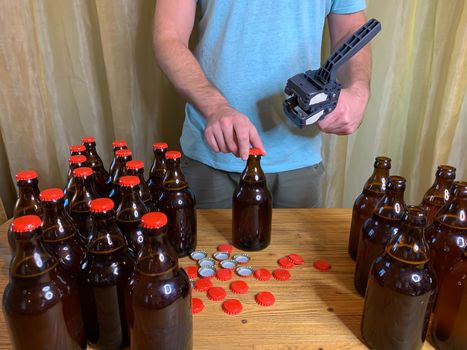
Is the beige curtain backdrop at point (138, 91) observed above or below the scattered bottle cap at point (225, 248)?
above

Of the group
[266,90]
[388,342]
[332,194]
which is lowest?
[332,194]

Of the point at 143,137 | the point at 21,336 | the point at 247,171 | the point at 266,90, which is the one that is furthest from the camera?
the point at 143,137

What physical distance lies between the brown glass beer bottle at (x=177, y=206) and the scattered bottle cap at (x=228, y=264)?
0.08 meters

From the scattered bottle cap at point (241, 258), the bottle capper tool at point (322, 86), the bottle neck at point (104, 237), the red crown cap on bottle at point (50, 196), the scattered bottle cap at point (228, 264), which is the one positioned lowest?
the scattered bottle cap at point (241, 258)

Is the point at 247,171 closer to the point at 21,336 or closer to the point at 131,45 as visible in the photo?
the point at 21,336

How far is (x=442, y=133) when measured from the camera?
3.72 ft

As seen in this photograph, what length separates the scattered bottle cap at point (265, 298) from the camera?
23.1 inches

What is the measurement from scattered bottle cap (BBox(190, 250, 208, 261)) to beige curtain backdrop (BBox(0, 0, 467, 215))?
0.61 metres

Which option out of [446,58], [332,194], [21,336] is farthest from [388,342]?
[446,58]

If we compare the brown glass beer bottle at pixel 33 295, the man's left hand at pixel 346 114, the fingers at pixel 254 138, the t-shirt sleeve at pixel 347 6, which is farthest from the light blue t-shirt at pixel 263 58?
the brown glass beer bottle at pixel 33 295

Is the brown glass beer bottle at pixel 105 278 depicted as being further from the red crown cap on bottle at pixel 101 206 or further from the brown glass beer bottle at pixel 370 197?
the brown glass beer bottle at pixel 370 197

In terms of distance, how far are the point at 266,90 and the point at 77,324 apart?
0.70 m

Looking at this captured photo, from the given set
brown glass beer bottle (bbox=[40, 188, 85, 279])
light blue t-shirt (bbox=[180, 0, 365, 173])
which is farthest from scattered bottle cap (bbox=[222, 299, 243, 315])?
light blue t-shirt (bbox=[180, 0, 365, 173])

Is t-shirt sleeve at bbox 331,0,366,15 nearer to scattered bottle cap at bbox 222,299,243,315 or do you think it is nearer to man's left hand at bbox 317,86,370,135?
man's left hand at bbox 317,86,370,135
